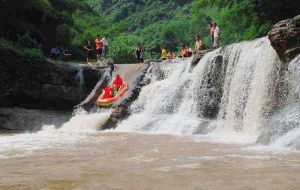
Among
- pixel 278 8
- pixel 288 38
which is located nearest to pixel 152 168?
pixel 288 38

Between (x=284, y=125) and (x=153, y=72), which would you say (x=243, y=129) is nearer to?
(x=284, y=125)

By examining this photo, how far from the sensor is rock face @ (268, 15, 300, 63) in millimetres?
13531

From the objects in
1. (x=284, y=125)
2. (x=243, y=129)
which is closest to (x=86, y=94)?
(x=243, y=129)

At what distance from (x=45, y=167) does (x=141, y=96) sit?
1113 centimetres

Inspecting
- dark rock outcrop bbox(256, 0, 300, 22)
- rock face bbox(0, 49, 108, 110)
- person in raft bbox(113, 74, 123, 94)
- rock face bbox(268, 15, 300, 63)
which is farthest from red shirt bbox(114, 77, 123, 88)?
rock face bbox(268, 15, 300, 63)

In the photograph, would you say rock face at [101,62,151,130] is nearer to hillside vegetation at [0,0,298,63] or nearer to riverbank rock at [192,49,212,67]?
riverbank rock at [192,49,212,67]

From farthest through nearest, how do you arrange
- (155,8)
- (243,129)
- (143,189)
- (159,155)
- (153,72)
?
(155,8) < (153,72) < (243,129) < (159,155) < (143,189)

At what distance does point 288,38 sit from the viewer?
44.5ft

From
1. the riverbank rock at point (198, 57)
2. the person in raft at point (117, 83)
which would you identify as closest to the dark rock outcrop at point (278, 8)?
the riverbank rock at point (198, 57)

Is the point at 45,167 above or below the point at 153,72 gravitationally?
below

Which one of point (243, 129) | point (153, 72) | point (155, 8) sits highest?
point (155, 8)

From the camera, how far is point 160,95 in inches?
717

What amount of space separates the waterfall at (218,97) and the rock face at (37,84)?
4.15 meters

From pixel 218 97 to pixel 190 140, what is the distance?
482 cm
